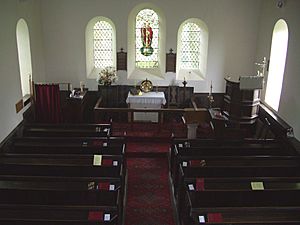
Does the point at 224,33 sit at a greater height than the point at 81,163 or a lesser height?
greater

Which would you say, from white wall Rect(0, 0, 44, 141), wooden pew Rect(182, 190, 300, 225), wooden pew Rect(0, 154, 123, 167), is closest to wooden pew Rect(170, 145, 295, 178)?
wooden pew Rect(0, 154, 123, 167)

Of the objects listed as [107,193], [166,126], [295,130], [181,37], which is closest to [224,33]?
[181,37]

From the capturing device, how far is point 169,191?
23.3ft

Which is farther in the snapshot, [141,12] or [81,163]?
[141,12]

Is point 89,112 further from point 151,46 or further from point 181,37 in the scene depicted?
point 181,37

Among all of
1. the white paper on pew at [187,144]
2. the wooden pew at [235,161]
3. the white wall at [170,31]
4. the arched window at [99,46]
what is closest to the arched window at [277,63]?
the white wall at [170,31]

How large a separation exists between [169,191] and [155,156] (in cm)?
185

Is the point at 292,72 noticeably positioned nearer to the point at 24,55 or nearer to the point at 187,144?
the point at 187,144

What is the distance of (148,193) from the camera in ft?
23.0

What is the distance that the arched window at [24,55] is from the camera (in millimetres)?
9406

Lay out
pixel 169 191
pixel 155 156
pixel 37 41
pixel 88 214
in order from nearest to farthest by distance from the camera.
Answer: pixel 88 214 → pixel 169 191 → pixel 155 156 → pixel 37 41

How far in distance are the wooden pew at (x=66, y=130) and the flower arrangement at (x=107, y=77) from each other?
2864 millimetres

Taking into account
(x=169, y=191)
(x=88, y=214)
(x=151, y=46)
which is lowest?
(x=169, y=191)

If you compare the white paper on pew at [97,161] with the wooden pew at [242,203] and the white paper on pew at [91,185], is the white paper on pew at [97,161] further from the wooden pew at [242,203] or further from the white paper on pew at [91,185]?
the wooden pew at [242,203]
